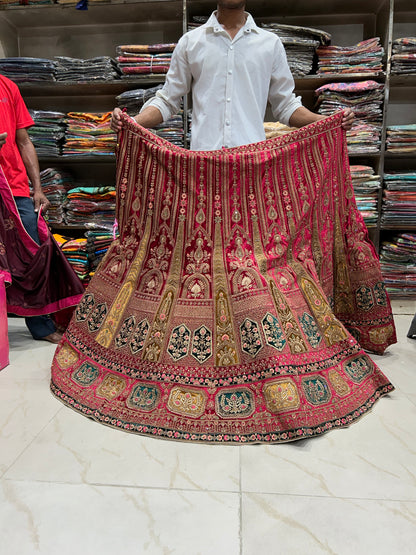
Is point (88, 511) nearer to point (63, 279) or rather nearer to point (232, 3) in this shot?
point (63, 279)

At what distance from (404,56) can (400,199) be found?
95 cm

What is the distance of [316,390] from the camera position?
5.21 ft

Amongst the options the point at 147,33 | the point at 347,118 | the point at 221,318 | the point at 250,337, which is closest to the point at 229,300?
the point at 221,318

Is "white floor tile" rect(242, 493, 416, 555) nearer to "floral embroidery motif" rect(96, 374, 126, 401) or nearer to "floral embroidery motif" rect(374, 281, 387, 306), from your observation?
"floral embroidery motif" rect(96, 374, 126, 401)

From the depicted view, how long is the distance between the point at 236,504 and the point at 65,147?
2.97 metres

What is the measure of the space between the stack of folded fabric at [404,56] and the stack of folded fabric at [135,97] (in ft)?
5.32

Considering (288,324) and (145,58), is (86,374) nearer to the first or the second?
(288,324)

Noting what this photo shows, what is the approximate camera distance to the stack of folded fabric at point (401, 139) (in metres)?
3.26

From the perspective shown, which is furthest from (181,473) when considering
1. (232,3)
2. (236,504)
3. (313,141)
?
(232,3)

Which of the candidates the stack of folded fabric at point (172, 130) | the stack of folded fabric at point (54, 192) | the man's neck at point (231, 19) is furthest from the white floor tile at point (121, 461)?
the stack of folded fabric at point (172, 130)

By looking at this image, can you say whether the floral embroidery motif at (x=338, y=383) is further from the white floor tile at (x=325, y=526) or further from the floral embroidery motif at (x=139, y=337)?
the floral embroidery motif at (x=139, y=337)

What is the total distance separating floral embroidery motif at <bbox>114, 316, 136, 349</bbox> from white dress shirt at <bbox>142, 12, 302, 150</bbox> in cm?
88

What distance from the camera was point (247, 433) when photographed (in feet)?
4.90

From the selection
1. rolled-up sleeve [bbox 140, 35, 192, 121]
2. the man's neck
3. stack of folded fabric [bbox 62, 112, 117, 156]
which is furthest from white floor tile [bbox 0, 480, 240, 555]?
stack of folded fabric [bbox 62, 112, 117, 156]
